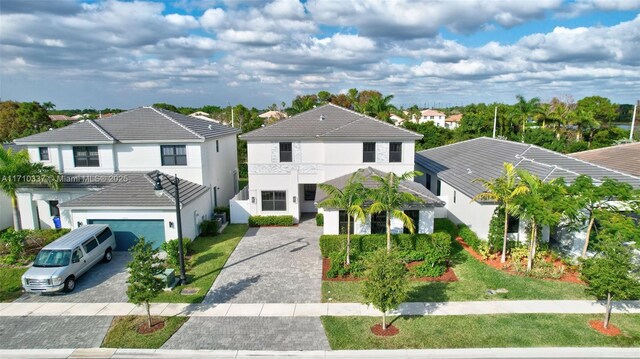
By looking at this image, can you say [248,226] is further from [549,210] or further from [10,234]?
[549,210]

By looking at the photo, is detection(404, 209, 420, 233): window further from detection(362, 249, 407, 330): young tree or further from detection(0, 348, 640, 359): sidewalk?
detection(0, 348, 640, 359): sidewalk

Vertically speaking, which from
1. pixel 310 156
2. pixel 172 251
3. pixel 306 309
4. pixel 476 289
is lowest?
pixel 476 289

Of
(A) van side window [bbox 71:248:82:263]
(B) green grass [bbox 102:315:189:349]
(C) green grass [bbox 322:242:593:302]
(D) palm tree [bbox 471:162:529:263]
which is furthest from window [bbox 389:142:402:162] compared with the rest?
(A) van side window [bbox 71:248:82:263]

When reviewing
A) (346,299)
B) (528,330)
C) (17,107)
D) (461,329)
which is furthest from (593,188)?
(17,107)

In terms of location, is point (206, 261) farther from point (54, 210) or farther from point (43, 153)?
point (43, 153)

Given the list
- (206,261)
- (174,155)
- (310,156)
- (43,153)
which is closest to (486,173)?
(310,156)

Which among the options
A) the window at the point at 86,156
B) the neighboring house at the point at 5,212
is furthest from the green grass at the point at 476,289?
the neighboring house at the point at 5,212

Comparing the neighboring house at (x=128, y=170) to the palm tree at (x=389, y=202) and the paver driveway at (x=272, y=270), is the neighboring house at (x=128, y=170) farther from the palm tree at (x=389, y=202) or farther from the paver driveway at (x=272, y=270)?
the palm tree at (x=389, y=202)
